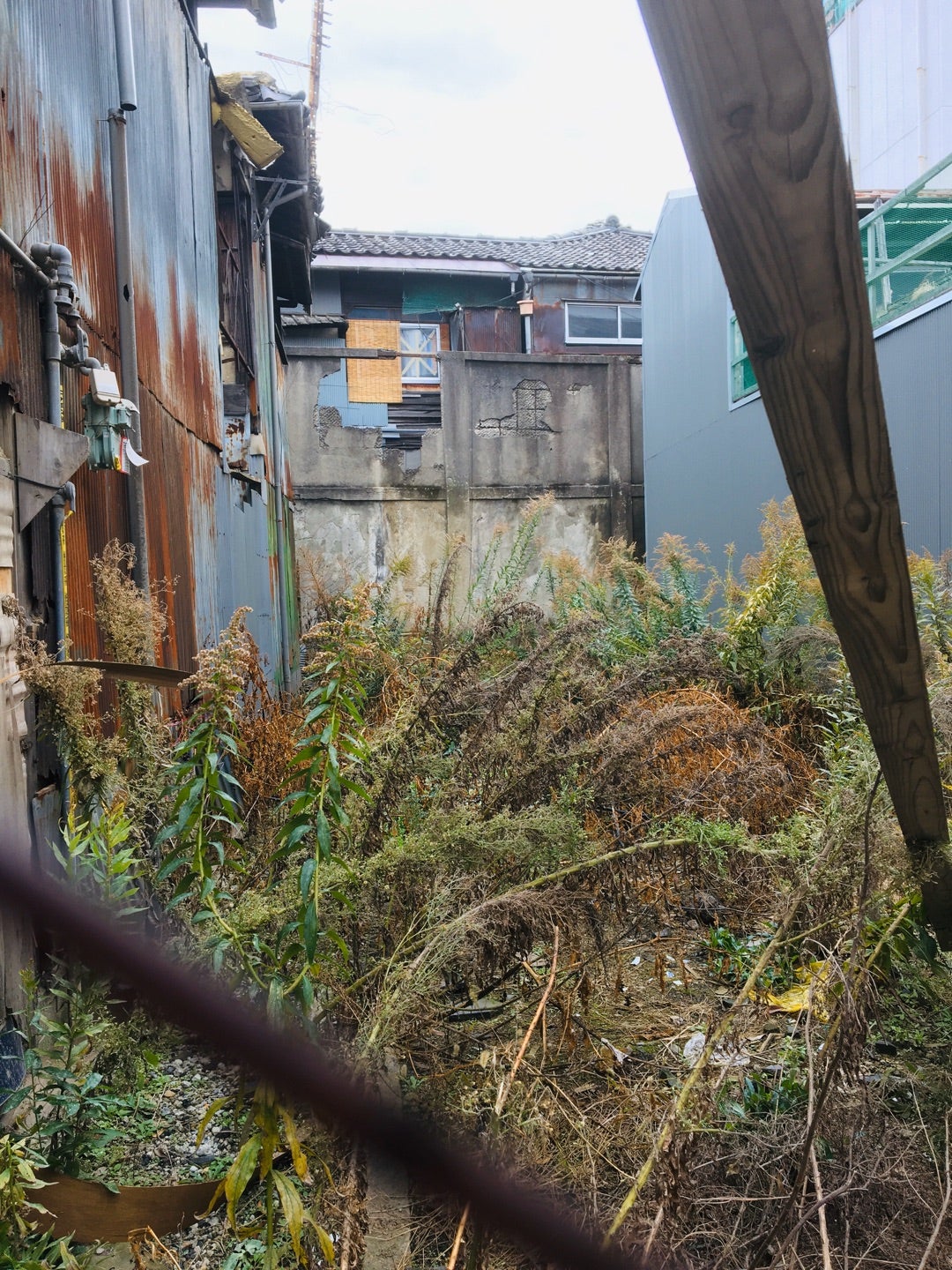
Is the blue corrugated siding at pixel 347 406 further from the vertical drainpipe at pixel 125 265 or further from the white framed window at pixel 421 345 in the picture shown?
the vertical drainpipe at pixel 125 265

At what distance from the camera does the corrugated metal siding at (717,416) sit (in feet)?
22.9

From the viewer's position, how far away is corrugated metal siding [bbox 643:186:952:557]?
6984mm

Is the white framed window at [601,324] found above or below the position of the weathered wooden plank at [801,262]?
above

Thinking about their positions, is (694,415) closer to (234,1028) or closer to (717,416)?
(717,416)

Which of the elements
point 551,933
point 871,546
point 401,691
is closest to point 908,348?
point 401,691

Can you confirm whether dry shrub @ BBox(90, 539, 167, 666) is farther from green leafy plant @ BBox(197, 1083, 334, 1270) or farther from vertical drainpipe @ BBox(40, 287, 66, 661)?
green leafy plant @ BBox(197, 1083, 334, 1270)

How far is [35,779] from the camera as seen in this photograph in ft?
8.24

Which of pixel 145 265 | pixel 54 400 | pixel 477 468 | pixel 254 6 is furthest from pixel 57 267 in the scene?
pixel 477 468

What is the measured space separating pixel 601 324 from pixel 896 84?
12.1m

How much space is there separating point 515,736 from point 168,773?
1108 mm

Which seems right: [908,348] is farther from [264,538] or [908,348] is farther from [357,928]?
[357,928]

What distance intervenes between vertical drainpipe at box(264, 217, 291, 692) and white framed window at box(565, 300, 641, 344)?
1075 centimetres

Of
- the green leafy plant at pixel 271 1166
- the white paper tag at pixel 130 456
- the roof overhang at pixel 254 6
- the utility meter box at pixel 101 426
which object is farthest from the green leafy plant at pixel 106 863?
the roof overhang at pixel 254 6

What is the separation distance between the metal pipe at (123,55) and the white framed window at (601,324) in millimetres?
17511
